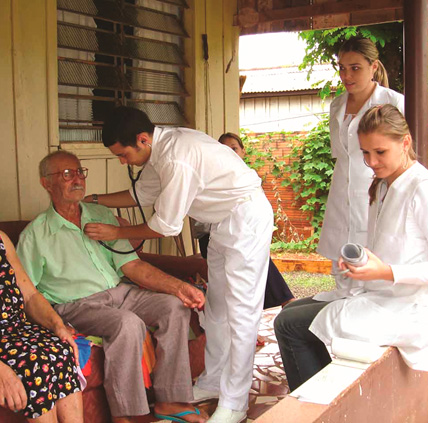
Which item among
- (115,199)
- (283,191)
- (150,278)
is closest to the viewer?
(150,278)

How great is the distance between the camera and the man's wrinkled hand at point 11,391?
2439mm

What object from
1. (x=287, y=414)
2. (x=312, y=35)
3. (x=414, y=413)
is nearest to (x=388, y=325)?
(x=414, y=413)

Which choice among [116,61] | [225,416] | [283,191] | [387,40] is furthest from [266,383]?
[283,191]

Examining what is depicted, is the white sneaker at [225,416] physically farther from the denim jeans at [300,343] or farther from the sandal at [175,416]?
the denim jeans at [300,343]

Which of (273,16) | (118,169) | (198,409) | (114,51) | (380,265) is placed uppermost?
(273,16)

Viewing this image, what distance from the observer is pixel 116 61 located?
4980mm

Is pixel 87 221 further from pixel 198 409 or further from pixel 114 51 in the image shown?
pixel 114 51

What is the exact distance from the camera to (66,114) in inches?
183

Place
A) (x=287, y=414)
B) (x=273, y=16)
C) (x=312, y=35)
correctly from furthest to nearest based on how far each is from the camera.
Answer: (x=312, y=35)
(x=273, y=16)
(x=287, y=414)

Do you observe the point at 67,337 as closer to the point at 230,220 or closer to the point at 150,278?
the point at 150,278

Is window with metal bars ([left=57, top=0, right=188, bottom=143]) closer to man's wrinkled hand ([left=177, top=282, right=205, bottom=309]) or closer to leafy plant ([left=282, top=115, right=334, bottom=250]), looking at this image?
man's wrinkled hand ([left=177, top=282, right=205, bottom=309])

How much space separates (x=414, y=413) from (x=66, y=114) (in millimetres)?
3189

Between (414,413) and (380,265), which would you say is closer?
(380,265)

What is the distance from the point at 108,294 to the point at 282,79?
10.2m
